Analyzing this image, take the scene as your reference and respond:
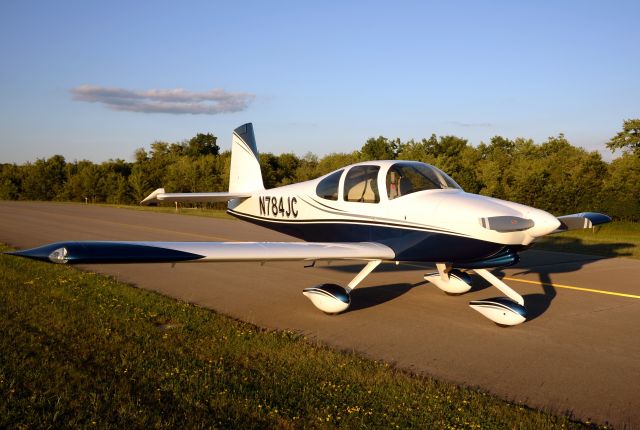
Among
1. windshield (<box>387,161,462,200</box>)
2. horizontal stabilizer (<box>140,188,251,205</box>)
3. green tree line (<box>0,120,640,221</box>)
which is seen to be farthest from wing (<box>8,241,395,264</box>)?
green tree line (<box>0,120,640,221</box>)

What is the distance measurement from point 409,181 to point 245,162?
5304mm

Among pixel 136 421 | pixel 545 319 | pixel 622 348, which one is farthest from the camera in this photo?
pixel 545 319

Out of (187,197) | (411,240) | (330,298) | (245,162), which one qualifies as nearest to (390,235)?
(411,240)

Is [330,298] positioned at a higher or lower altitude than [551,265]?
higher

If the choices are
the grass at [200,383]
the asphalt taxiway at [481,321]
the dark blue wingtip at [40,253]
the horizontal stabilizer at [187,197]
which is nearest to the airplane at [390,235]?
the dark blue wingtip at [40,253]

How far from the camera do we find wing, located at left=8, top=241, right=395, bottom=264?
5.54 meters

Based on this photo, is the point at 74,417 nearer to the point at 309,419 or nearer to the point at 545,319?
the point at 309,419

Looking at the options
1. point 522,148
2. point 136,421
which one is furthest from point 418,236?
point 522,148

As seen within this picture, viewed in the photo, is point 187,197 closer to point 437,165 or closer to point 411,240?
point 411,240

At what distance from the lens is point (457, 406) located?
4359mm

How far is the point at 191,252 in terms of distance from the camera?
6.40 metres

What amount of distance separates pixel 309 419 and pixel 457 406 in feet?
4.00

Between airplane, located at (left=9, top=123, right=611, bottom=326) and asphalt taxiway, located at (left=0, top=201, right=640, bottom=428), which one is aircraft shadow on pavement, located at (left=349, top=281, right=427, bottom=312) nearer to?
asphalt taxiway, located at (left=0, top=201, right=640, bottom=428)

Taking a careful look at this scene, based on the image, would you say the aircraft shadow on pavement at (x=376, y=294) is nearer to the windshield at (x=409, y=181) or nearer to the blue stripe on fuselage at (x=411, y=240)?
the blue stripe on fuselage at (x=411, y=240)
